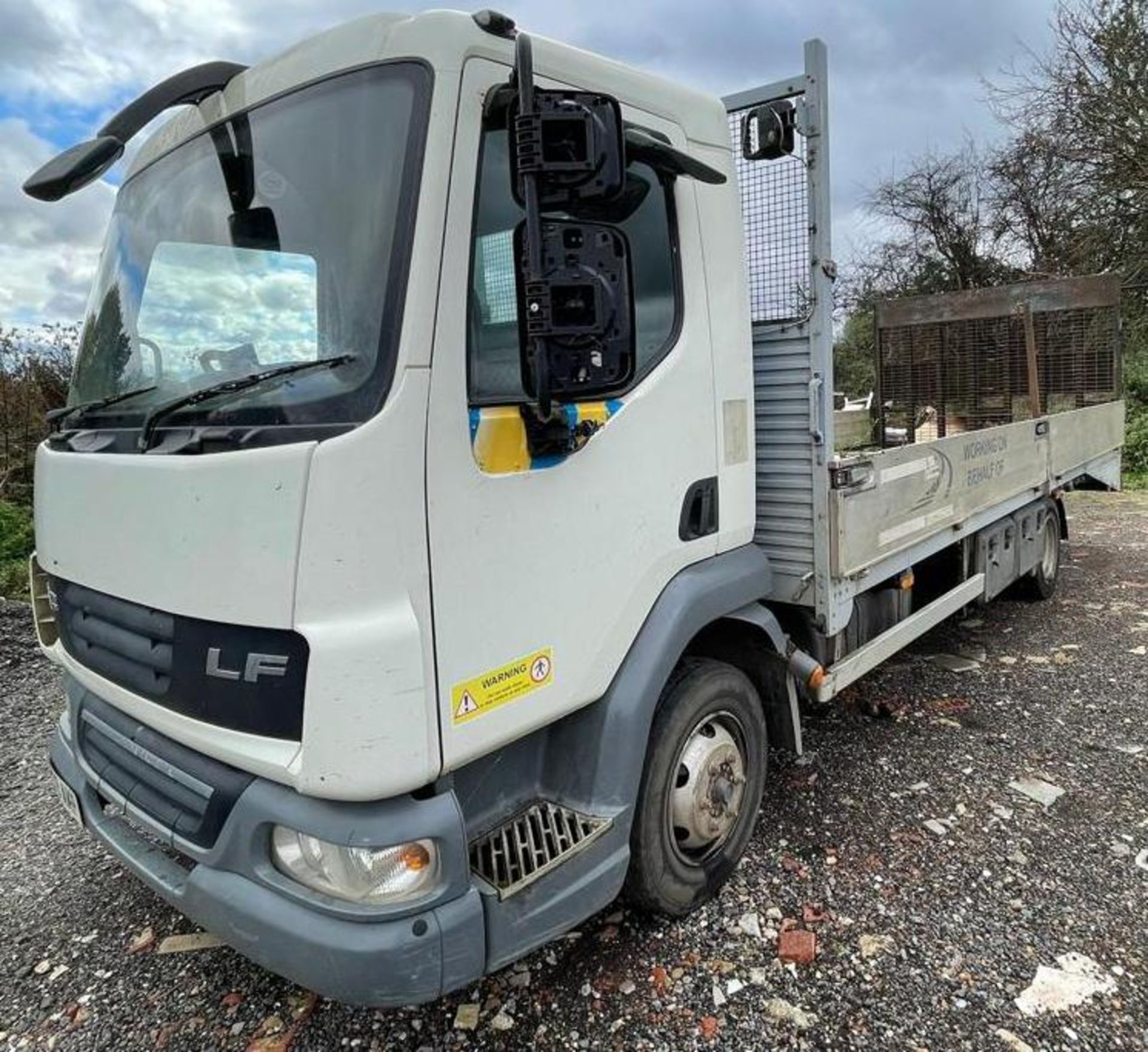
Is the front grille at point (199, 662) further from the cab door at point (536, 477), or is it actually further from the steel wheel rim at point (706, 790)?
the steel wheel rim at point (706, 790)

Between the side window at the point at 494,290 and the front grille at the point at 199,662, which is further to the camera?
the side window at the point at 494,290

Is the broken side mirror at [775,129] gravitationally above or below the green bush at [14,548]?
above

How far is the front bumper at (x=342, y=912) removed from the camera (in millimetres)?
1628

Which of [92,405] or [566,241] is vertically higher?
[566,241]

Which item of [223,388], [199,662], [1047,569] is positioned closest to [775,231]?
[223,388]

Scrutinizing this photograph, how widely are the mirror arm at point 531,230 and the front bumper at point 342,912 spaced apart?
101 centimetres

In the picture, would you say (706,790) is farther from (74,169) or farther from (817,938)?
(74,169)

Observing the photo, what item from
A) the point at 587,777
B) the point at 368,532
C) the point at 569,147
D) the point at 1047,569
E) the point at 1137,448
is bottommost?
the point at 1047,569

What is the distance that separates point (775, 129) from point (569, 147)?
1.36 m

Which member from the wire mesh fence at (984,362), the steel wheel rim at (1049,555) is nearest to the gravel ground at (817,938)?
the steel wheel rim at (1049,555)

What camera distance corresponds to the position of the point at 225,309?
6.65 feet

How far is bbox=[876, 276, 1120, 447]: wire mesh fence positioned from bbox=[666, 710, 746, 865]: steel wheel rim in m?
4.81

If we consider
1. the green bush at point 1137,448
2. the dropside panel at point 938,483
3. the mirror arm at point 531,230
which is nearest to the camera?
the mirror arm at point 531,230

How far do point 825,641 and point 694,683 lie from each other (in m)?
0.80
